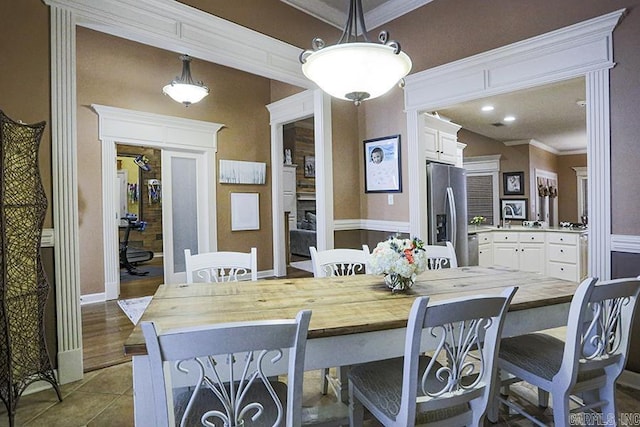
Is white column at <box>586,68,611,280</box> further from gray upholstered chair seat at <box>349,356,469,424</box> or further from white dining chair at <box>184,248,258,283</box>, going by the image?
white dining chair at <box>184,248,258,283</box>

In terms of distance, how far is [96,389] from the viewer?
7.80 ft

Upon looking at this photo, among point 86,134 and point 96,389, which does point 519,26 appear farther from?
point 86,134

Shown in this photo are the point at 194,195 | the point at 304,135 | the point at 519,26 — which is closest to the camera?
the point at 519,26

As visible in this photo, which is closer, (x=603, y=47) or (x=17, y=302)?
(x=17, y=302)

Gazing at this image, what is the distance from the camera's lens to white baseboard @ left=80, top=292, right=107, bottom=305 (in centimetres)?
441

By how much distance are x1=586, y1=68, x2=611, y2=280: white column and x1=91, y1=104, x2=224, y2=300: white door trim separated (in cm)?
464

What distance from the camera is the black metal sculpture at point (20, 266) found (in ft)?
6.35

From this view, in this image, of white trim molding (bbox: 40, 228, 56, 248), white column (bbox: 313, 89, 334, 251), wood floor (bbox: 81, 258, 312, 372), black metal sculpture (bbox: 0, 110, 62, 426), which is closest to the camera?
black metal sculpture (bbox: 0, 110, 62, 426)

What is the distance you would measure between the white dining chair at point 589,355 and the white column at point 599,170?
3.61 feet

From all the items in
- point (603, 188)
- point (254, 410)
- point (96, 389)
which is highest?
point (603, 188)

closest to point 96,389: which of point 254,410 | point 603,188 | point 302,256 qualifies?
point 254,410

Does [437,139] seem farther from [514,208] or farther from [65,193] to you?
[514,208]

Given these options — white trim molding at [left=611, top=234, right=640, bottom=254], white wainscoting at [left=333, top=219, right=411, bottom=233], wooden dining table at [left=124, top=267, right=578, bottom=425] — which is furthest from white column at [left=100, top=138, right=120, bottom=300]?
white trim molding at [left=611, top=234, right=640, bottom=254]

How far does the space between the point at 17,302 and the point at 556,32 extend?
4.01m
